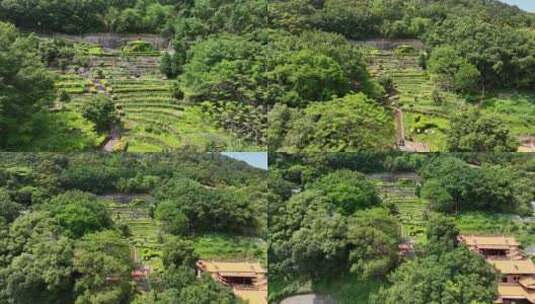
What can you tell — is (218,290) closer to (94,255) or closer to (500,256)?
(94,255)

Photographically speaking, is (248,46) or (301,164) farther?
(248,46)

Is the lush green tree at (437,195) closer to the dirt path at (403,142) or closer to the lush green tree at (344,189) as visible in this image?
the dirt path at (403,142)

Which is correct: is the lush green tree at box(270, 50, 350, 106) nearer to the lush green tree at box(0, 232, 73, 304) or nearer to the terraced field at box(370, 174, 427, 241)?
the terraced field at box(370, 174, 427, 241)

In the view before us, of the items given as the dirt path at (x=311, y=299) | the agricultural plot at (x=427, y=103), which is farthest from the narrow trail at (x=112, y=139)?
the agricultural plot at (x=427, y=103)

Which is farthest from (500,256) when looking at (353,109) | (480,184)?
(353,109)

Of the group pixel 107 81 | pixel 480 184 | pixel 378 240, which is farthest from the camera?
pixel 107 81

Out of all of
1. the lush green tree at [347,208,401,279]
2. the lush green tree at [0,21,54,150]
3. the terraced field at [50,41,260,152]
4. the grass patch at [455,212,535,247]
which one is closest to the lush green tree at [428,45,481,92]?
the grass patch at [455,212,535,247]
